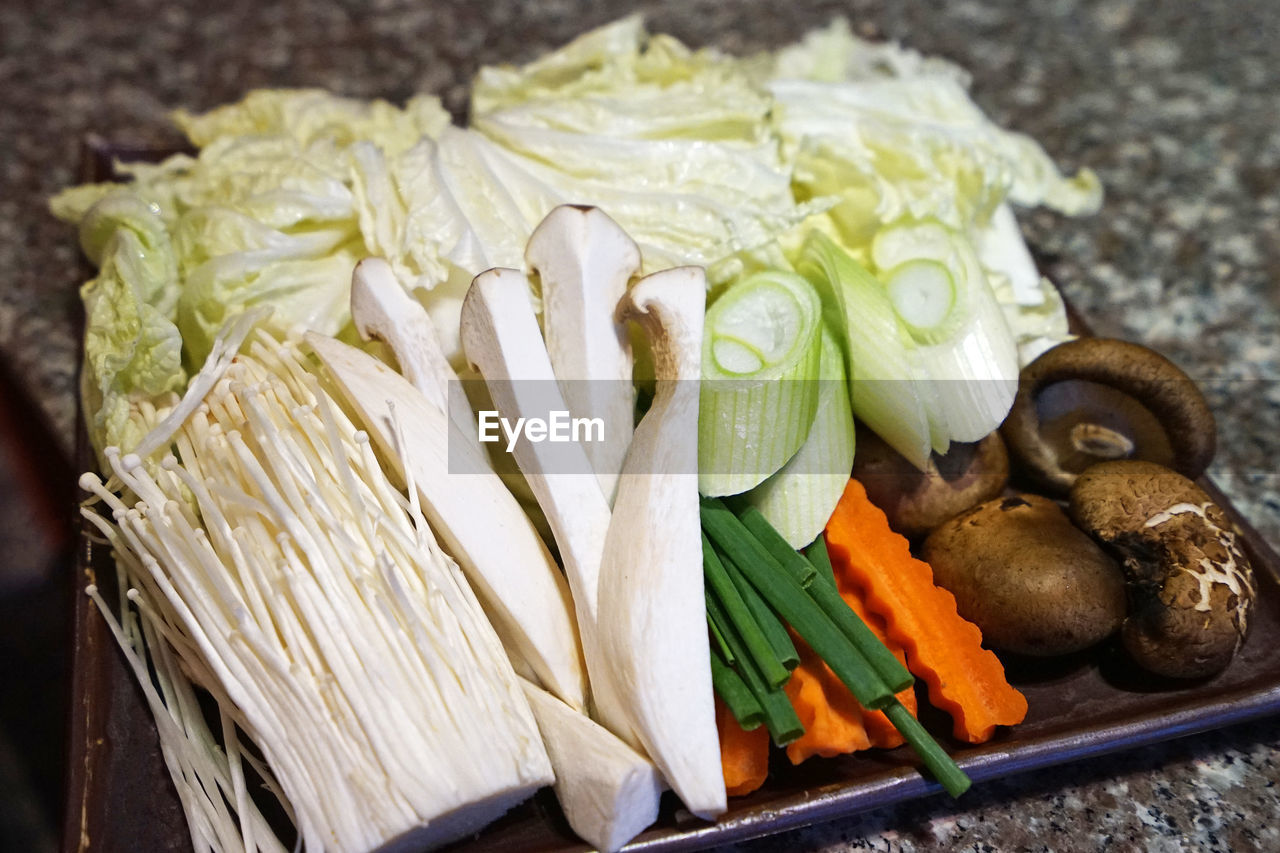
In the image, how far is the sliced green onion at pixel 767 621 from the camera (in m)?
1.52

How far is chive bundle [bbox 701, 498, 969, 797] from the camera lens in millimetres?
1496

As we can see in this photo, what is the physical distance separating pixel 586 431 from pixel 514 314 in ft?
0.86

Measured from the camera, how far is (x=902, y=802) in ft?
5.55

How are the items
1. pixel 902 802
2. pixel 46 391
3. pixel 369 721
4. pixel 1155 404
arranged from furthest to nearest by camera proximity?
pixel 46 391
pixel 1155 404
pixel 902 802
pixel 369 721

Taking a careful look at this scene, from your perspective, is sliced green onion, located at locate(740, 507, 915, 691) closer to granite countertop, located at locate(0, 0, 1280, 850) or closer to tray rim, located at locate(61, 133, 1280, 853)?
tray rim, located at locate(61, 133, 1280, 853)

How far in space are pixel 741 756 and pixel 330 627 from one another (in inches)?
28.0

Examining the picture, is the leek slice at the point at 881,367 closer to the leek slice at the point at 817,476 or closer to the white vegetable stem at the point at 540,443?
the leek slice at the point at 817,476

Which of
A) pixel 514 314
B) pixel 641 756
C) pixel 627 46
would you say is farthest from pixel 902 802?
pixel 627 46

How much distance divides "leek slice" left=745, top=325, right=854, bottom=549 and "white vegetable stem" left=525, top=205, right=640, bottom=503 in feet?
0.99

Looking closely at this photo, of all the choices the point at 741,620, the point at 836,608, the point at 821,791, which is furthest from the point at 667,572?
the point at 821,791

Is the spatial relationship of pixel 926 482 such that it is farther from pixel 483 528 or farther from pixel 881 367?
pixel 483 528

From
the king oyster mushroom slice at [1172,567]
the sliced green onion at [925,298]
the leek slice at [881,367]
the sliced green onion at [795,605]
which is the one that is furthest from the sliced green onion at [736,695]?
the sliced green onion at [925,298]

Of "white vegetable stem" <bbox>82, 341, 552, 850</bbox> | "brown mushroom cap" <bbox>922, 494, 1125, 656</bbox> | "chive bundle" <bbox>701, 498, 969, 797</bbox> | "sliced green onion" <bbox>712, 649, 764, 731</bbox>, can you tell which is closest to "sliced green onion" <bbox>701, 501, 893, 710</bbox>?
"chive bundle" <bbox>701, 498, 969, 797</bbox>

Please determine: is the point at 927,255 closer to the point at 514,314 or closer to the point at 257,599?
the point at 514,314
